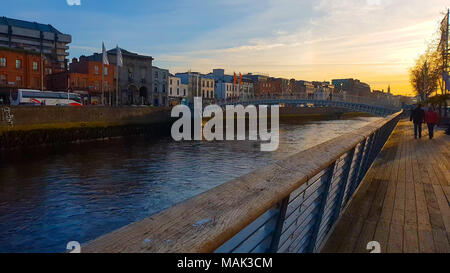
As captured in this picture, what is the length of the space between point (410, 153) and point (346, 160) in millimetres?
7322

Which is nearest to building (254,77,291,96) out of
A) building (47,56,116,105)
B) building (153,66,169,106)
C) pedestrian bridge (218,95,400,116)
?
building (153,66,169,106)

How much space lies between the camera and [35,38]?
7494 centimetres

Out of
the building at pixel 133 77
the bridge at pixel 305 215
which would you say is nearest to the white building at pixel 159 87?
the building at pixel 133 77

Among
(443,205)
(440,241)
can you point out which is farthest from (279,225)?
(443,205)

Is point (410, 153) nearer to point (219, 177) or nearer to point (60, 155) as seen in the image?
point (219, 177)

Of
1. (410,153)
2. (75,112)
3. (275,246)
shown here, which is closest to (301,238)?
(275,246)

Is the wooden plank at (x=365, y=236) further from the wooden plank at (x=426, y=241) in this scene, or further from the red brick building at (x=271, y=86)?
the red brick building at (x=271, y=86)

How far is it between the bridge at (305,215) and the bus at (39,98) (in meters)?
36.1

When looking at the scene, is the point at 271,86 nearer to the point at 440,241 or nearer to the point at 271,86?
the point at 271,86

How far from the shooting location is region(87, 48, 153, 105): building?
57.3 meters

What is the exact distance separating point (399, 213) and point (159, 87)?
65.0 meters

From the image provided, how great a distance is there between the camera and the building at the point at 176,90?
71812 mm

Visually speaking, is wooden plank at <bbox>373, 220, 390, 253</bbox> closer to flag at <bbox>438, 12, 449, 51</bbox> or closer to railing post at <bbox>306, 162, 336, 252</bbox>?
railing post at <bbox>306, 162, 336, 252</bbox>

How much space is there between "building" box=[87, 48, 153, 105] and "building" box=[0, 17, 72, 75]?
56.2ft
